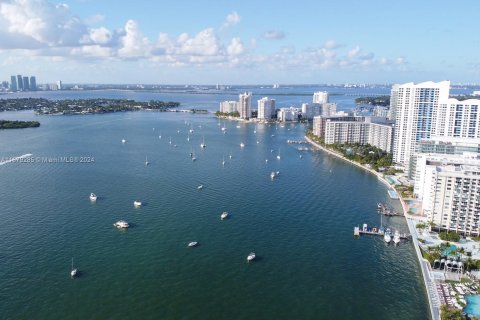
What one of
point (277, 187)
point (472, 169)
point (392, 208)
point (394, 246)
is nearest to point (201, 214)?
point (277, 187)

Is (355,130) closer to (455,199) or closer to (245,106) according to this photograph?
(455,199)

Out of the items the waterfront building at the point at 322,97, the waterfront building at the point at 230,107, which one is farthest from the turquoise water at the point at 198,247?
the waterfront building at the point at 322,97

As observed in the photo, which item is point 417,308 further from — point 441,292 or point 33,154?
point 33,154

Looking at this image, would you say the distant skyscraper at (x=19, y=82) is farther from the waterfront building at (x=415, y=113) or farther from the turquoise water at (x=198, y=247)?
the waterfront building at (x=415, y=113)

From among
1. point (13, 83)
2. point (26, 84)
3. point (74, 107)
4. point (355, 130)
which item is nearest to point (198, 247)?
point (355, 130)

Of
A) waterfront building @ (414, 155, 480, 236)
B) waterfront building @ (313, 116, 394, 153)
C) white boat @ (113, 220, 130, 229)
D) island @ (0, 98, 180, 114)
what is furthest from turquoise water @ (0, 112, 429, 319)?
island @ (0, 98, 180, 114)

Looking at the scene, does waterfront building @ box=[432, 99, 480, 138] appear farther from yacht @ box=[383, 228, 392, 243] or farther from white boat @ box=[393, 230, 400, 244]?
white boat @ box=[393, 230, 400, 244]
